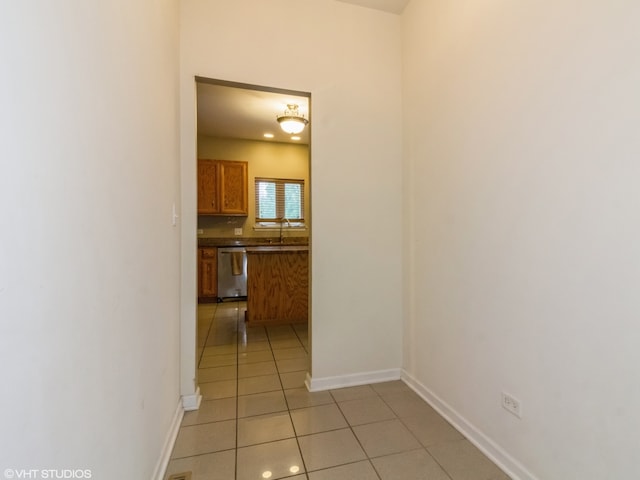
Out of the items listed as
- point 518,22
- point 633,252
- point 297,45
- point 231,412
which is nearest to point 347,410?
point 231,412

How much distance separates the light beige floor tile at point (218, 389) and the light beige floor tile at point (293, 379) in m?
0.38

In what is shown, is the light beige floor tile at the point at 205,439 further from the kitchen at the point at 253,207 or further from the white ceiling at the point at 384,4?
the white ceiling at the point at 384,4

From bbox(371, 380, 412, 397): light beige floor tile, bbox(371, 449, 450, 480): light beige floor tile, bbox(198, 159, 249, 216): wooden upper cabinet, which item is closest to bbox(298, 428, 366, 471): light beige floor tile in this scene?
bbox(371, 449, 450, 480): light beige floor tile

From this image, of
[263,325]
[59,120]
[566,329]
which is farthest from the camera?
[263,325]

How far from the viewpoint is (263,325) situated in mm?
3832

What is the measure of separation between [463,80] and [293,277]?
2.78 meters

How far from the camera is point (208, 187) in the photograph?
210 inches

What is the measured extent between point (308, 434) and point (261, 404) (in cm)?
47

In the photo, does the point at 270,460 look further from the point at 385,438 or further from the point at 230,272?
the point at 230,272

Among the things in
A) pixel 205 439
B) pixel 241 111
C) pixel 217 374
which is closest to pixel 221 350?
pixel 217 374

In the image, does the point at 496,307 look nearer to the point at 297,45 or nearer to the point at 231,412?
the point at 231,412

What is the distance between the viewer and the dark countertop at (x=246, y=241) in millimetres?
5418

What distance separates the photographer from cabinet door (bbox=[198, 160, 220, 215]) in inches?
208

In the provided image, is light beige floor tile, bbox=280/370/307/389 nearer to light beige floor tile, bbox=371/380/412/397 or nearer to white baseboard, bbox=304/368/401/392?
white baseboard, bbox=304/368/401/392
